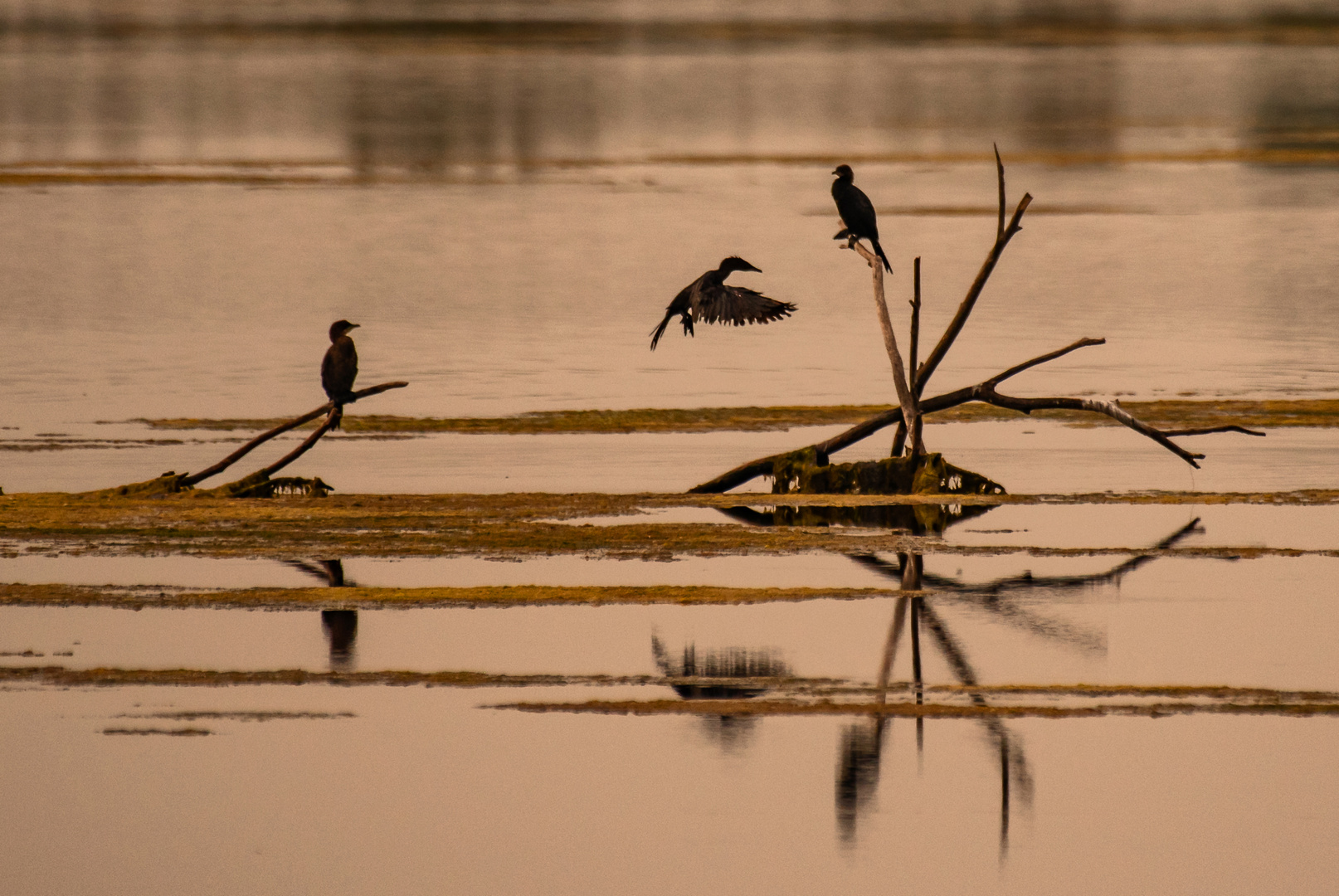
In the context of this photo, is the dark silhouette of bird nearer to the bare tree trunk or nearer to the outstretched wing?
the bare tree trunk

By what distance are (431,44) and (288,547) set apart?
400ft

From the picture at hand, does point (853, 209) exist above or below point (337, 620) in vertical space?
above

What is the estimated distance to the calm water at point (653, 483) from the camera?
37.1 ft

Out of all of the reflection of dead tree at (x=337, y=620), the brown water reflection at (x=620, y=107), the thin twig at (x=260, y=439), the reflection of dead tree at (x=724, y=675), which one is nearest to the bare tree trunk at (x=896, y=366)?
the thin twig at (x=260, y=439)

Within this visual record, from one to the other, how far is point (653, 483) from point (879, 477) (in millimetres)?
2388

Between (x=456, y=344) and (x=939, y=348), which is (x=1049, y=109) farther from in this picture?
(x=939, y=348)

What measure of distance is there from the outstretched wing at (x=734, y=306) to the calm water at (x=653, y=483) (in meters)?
2.31

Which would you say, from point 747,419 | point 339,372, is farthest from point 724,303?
point 747,419

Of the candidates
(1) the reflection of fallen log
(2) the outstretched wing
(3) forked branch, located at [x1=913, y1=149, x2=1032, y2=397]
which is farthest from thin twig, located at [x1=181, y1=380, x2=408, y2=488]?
(3) forked branch, located at [x1=913, y1=149, x2=1032, y2=397]

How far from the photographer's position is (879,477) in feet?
65.8

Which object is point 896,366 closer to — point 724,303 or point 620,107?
point 724,303

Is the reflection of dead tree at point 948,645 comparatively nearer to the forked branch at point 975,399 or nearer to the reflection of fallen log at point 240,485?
the forked branch at point 975,399

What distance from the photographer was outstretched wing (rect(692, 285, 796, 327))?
19516mm

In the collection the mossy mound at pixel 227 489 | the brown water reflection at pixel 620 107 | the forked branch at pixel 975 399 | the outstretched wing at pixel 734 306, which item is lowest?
the mossy mound at pixel 227 489
